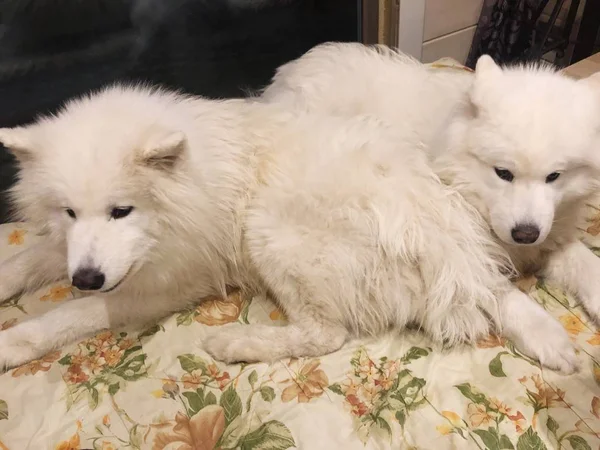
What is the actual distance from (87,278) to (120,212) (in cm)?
19

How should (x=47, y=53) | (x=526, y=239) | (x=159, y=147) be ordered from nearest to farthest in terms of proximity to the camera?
(x=159, y=147) → (x=526, y=239) → (x=47, y=53)

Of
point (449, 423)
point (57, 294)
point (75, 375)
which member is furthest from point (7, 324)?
point (449, 423)

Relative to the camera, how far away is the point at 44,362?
1652 mm

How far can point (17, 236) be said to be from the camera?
2.10m

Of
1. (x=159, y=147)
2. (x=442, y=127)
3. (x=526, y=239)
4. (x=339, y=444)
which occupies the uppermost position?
(x=159, y=147)

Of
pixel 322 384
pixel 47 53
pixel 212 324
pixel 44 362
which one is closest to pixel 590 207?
pixel 322 384

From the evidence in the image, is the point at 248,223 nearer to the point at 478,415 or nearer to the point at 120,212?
the point at 120,212

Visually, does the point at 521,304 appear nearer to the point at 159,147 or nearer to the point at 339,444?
the point at 339,444

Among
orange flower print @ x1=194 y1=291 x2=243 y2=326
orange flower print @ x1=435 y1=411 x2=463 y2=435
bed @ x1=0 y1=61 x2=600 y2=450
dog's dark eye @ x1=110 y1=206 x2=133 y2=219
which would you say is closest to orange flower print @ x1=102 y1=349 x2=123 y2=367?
bed @ x1=0 y1=61 x2=600 y2=450

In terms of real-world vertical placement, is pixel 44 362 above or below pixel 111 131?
below

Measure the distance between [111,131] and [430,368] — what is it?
3.56 feet

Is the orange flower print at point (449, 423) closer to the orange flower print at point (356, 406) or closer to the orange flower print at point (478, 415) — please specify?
the orange flower print at point (478, 415)

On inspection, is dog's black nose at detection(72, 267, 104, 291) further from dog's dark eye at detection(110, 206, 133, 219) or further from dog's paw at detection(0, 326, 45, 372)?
dog's paw at detection(0, 326, 45, 372)

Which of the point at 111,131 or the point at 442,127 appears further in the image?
the point at 442,127
